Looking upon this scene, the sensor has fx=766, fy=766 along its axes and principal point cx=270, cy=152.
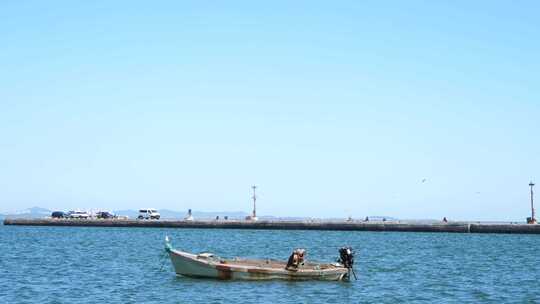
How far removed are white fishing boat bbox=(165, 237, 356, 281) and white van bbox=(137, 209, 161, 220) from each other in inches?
4278

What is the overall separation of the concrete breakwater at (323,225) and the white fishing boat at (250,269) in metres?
76.0

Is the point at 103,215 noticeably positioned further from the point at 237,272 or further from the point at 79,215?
the point at 237,272

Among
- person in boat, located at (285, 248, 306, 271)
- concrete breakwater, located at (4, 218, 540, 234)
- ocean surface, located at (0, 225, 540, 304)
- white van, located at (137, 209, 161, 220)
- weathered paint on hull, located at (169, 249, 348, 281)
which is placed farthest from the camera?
white van, located at (137, 209, 161, 220)

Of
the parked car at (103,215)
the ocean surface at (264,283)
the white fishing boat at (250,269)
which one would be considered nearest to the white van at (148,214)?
the parked car at (103,215)

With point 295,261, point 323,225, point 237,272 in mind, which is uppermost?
point 323,225

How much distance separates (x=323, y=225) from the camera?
448 feet

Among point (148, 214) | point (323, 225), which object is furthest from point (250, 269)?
point (148, 214)

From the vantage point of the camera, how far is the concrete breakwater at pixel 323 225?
121875 mm

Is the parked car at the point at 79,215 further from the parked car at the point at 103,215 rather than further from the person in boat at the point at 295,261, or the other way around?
the person in boat at the point at 295,261

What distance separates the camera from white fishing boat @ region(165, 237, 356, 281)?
48.2 meters

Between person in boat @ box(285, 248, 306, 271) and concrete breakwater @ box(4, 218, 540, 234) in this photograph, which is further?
concrete breakwater @ box(4, 218, 540, 234)

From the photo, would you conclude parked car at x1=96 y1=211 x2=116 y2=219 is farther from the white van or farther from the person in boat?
the person in boat

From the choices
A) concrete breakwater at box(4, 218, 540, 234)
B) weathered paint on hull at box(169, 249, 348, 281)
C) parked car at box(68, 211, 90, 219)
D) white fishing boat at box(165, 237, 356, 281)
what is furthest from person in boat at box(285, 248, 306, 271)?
parked car at box(68, 211, 90, 219)

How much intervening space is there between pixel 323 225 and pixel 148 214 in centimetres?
4220
